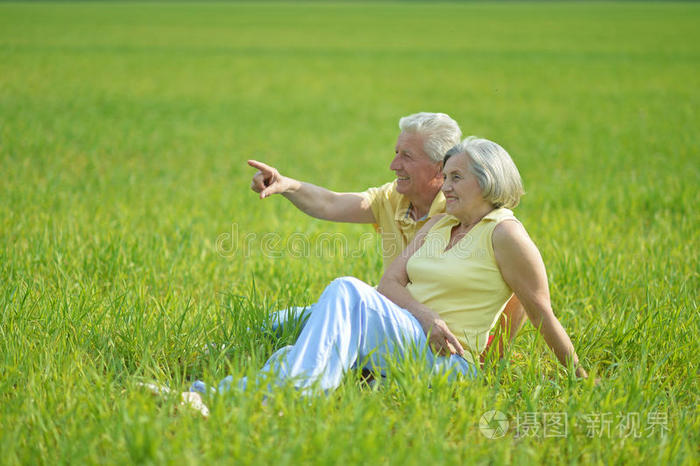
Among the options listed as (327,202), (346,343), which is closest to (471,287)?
(346,343)

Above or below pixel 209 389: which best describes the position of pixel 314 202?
above

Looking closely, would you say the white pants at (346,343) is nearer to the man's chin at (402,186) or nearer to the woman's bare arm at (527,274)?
the woman's bare arm at (527,274)

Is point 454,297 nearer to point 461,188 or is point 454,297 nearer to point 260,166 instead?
point 461,188

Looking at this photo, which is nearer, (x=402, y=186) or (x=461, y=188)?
(x=461, y=188)

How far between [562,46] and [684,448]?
3392 cm

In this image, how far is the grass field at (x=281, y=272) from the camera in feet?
9.08

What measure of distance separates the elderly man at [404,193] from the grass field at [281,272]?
22.1 inches

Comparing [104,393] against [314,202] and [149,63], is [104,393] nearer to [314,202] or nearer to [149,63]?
[314,202]

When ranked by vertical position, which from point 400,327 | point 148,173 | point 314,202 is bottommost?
point 148,173

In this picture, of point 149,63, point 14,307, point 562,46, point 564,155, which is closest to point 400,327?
point 14,307

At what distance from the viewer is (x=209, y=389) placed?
2.86m

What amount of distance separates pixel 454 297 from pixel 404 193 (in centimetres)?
82

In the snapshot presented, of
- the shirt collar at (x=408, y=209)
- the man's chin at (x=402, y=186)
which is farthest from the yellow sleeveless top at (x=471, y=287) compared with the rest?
the man's chin at (x=402, y=186)

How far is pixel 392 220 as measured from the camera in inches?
167
